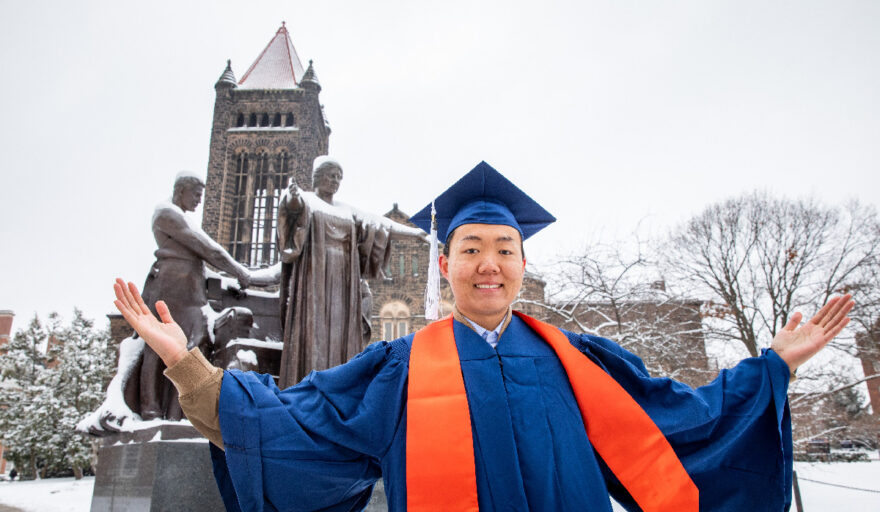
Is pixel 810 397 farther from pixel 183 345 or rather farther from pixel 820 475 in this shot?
pixel 183 345

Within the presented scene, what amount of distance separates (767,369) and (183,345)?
2016mm

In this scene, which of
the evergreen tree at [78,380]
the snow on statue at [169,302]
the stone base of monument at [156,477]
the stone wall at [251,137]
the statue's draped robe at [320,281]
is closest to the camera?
the stone base of monument at [156,477]

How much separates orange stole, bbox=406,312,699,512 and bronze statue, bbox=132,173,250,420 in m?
3.06

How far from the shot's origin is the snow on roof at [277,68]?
40781 millimetres

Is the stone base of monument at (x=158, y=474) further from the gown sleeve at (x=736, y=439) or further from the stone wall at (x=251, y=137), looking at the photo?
the stone wall at (x=251, y=137)

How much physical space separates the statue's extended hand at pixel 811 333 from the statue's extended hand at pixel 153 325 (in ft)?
6.80

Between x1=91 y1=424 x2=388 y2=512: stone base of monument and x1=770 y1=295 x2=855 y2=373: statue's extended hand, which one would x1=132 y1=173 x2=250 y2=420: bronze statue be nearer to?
x1=91 y1=424 x2=388 y2=512: stone base of monument

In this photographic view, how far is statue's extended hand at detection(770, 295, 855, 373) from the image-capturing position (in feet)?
6.05

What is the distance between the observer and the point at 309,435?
1692 mm

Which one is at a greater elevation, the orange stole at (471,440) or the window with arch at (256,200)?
the window with arch at (256,200)

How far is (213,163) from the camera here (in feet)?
127

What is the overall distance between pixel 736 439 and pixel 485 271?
104 centimetres

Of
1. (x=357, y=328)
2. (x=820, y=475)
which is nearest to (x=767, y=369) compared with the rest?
(x=357, y=328)

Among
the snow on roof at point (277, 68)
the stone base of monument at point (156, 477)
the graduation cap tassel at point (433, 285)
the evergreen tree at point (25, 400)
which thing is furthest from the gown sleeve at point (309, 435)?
the snow on roof at point (277, 68)
